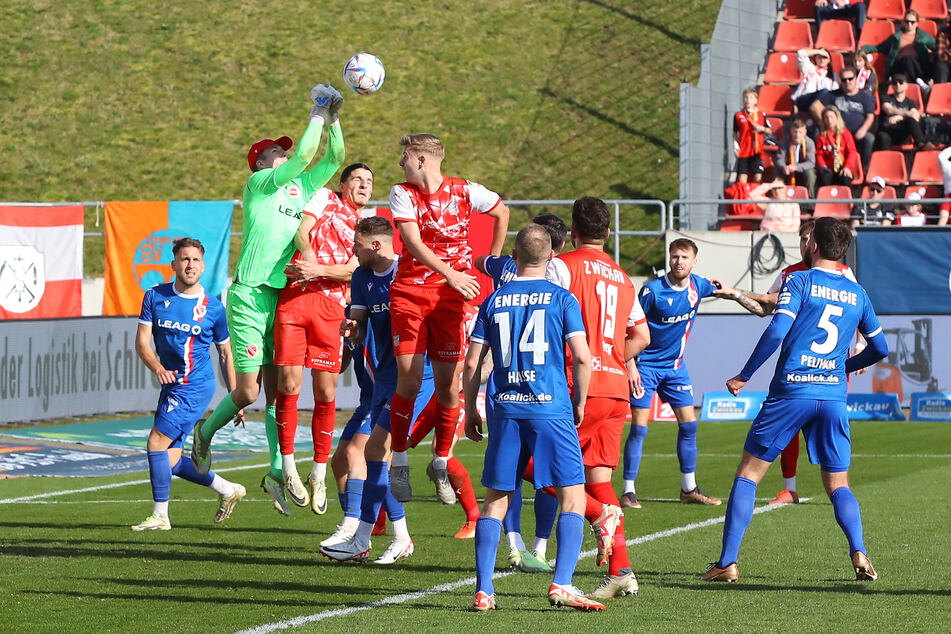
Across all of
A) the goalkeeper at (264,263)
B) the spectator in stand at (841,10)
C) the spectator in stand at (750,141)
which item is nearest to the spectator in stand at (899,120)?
the spectator in stand at (750,141)

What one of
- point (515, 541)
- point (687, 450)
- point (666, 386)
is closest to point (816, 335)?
point (515, 541)

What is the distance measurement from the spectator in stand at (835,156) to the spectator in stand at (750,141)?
38.5 inches

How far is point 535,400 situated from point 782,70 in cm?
2129

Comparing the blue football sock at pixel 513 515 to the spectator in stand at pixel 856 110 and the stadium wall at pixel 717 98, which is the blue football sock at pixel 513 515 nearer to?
the stadium wall at pixel 717 98

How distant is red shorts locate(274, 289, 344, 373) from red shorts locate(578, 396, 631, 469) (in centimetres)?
295

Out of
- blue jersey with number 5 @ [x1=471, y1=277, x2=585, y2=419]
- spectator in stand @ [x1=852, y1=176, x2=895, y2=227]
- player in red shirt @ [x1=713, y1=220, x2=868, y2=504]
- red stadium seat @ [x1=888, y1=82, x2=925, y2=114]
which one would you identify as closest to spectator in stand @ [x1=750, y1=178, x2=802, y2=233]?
spectator in stand @ [x1=852, y1=176, x2=895, y2=227]

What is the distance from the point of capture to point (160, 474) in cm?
1081

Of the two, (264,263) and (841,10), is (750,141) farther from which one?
(264,263)

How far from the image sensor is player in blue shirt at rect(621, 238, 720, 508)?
40.4 feet

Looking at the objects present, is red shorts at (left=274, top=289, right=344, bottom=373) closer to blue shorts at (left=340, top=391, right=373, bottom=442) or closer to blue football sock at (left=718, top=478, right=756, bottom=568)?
blue shorts at (left=340, top=391, right=373, bottom=442)

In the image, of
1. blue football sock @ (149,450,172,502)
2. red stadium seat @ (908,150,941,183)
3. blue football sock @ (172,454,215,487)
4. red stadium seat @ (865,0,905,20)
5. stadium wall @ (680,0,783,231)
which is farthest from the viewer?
red stadium seat @ (865,0,905,20)

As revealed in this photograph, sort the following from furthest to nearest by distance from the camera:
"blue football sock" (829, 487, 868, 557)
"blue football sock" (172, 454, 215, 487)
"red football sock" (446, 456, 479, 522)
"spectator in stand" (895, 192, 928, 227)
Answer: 1. "spectator in stand" (895, 192, 928, 227)
2. "blue football sock" (172, 454, 215, 487)
3. "red football sock" (446, 456, 479, 522)
4. "blue football sock" (829, 487, 868, 557)

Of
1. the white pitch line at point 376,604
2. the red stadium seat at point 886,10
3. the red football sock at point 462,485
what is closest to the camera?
the white pitch line at point 376,604

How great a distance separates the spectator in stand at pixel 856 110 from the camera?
24266 mm
